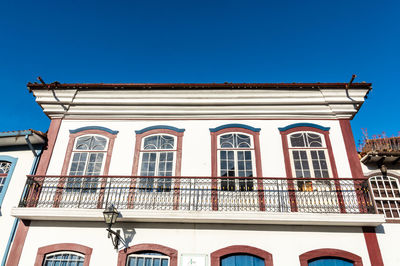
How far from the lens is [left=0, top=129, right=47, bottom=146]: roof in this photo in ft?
26.9

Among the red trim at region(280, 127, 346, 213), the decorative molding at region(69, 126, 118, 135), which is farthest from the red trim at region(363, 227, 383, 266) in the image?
the decorative molding at region(69, 126, 118, 135)

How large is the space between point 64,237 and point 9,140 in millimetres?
3660

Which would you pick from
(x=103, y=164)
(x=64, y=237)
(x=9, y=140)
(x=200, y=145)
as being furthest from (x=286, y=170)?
(x=9, y=140)

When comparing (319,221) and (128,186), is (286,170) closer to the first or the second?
(319,221)

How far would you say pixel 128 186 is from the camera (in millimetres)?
7867

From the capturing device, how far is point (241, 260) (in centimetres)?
688

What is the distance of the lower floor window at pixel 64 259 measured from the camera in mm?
7001

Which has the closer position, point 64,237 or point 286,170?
point 64,237

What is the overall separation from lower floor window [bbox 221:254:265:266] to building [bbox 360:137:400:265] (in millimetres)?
3609

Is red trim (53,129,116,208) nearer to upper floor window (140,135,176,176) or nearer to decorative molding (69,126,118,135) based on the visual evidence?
decorative molding (69,126,118,135)

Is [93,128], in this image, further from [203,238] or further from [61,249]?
[203,238]

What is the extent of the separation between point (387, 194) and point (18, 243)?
1054cm

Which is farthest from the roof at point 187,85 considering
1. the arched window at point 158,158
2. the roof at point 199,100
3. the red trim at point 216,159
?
the arched window at point 158,158

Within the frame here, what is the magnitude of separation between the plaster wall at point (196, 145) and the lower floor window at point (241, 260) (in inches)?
91.1
